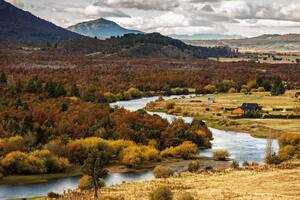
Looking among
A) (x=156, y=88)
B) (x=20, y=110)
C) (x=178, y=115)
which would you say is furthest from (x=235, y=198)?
(x=156, y=88)

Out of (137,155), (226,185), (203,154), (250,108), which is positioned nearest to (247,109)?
(250,108)

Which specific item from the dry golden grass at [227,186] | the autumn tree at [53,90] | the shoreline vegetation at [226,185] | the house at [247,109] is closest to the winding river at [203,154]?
the shoreline vegetation at [226,185]

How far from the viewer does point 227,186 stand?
56.9 metres

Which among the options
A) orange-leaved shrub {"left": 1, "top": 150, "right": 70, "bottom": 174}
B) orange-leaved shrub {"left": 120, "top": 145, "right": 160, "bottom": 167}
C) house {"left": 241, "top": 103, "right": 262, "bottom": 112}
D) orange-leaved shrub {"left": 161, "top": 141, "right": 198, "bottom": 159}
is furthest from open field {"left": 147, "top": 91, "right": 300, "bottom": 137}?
orange-leaved shrub {"left": 1, "top": 150, "right": 70, "bottom": 174}

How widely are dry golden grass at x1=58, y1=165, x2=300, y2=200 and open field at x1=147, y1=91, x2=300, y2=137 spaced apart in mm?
41371

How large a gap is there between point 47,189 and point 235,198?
83.1 ft

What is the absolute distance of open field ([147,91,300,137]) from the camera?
110738 millimetres

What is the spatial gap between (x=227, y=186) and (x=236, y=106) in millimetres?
88720

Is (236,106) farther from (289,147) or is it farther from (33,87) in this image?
(289,147)

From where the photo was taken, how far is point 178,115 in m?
134

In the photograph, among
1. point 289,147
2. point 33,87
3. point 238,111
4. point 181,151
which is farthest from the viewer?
point 33,87

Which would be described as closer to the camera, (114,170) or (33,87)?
(114,170)

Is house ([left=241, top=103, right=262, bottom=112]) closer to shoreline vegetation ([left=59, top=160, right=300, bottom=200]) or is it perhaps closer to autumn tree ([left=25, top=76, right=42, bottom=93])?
autumn tree ([left=25, top=76, right=42, bottom=93])

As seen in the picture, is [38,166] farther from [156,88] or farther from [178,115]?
[156,88]
